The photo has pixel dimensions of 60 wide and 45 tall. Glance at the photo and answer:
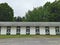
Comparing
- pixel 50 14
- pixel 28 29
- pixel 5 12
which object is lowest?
pixel 28 29

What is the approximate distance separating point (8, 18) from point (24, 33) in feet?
71.3

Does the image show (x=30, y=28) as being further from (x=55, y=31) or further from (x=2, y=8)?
(x=2, y=8)

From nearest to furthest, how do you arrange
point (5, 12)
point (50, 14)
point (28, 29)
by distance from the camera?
point (28, 29) < point (50, 14) < point (5, 12)

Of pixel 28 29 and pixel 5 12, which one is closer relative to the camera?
pixel 28 29

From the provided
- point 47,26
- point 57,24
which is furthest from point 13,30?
point 57,24

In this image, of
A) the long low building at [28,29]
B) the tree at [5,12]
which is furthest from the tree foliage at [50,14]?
the long low building at [28,29]

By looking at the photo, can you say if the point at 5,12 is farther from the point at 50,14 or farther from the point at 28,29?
the point at 28,29

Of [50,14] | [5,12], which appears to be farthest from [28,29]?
[5,12]

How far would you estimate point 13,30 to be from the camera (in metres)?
33.7

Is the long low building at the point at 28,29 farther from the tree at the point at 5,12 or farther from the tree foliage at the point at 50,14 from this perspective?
the tree at the point at 5,12

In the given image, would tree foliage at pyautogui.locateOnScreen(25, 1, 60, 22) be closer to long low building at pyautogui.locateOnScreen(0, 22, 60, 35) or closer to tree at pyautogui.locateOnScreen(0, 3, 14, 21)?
tree at pyautogui.locateOnScreen(0, 3, 14, 21)

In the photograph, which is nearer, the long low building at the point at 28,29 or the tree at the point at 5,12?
the long low building at the point at 28,29

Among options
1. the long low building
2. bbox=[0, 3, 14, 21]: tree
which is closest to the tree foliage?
bbox=[0, 3, 14, 21]: tree

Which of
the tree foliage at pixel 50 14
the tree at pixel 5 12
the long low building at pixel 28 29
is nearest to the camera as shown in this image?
the long low building at pixel 28 29
